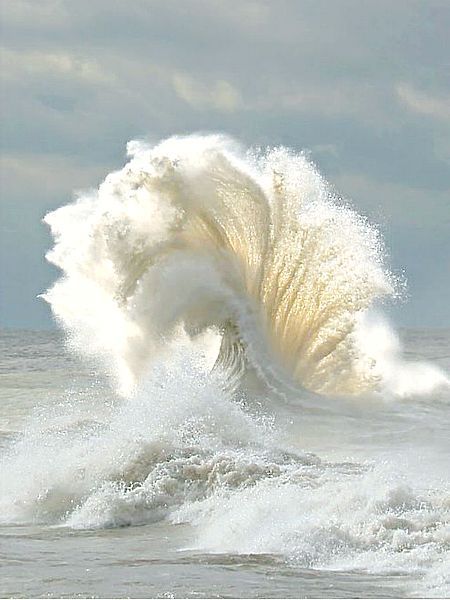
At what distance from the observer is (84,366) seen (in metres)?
51.2

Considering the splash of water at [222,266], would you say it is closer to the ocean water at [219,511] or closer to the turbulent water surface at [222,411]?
the turbulent water surface at [222,411]

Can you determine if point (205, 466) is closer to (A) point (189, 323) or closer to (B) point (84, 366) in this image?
(A) point (189, 323)

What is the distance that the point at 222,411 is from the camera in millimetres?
17078

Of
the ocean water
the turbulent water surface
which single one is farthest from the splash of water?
the ocean water

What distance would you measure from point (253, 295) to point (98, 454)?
40.1ft

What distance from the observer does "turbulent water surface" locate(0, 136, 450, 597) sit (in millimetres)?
10805

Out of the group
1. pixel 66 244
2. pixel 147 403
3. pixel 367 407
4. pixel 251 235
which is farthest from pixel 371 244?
pixel 147 403

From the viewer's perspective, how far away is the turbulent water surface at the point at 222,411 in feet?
35.4

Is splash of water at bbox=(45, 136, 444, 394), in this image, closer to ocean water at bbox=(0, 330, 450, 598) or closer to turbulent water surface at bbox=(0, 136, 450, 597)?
turbulent water surface at bbox=(0, 136, 450, 597)

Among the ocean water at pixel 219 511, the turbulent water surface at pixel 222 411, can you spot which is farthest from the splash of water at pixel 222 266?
the ocean water at pixel 219 511

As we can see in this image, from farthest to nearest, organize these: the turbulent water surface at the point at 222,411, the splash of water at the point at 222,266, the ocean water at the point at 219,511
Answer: the splash of water at the point at 222,266
the turbulent water surface at the point at 222,411
the ocean water at the point at 219,511

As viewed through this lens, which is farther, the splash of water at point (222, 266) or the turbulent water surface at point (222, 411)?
the splash of water at point (222, 266)

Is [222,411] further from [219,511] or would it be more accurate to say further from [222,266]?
[222,266]

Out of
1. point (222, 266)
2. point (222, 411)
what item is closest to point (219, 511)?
point (222, 411)
